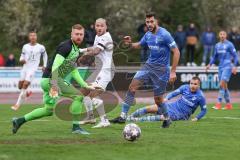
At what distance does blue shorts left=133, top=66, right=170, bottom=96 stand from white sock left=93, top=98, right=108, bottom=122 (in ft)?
3.46

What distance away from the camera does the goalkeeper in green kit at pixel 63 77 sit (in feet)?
41.4

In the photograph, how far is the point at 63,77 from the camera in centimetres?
1301

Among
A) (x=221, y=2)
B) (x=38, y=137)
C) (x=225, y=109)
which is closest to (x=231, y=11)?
(x=221, y=2)

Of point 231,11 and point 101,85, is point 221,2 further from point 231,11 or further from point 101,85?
point 101,85

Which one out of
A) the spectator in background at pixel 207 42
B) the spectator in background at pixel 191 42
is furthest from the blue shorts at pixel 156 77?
the spectator in background at pixel 207 42

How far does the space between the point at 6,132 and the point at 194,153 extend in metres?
4.54

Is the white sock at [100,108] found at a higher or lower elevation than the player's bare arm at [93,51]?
lower

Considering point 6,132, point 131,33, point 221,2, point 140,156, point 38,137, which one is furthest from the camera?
point 221,2

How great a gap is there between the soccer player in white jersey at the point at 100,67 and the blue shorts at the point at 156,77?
2.55ft

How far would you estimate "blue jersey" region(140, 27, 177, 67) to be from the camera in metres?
14.4

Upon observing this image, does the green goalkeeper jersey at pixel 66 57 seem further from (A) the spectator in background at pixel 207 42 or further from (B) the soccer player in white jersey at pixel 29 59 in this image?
(A) the spectator in background at pixel 207 42

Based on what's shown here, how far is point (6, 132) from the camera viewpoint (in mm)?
13586

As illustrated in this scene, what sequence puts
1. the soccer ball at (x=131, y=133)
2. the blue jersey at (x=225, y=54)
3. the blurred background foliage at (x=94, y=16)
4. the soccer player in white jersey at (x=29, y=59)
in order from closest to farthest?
the soccer ball at (x=131, y=133), the soccer player in white jersey at (x=29, y=59), the blue jersey at (x=225, y=54), the blurred background foliage at (x=94, y=16)

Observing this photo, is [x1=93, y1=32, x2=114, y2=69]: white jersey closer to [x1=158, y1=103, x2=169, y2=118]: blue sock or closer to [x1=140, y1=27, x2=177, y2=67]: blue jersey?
[x1=140, y1=27, x2=177, y2=67]: blue jersey
